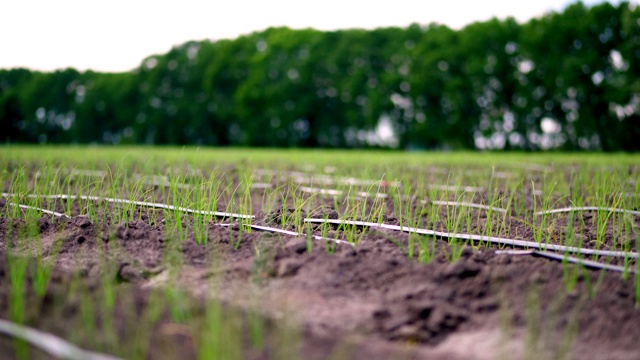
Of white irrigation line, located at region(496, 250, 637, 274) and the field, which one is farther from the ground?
white irrigation line, located at region(496, 250, 637, 274)

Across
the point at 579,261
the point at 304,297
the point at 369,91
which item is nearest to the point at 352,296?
the point at 304,297

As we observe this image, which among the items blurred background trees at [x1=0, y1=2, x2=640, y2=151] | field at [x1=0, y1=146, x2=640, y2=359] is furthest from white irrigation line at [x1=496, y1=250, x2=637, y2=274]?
blurred background trees at [x1=0, y1=2, x2=640, y2=151]

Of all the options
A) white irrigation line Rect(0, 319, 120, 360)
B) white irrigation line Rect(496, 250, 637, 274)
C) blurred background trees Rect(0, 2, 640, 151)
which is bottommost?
white irrigation line Rect(0, 319, 120, 360)

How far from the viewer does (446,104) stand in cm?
1625

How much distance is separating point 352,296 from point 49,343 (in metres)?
0.87

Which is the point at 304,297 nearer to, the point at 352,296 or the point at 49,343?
the point at 352,296

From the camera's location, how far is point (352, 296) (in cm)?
182

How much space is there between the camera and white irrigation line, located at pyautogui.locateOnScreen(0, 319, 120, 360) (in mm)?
1292

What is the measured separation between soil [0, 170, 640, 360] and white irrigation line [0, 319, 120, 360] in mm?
30

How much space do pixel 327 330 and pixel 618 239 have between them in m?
1.72

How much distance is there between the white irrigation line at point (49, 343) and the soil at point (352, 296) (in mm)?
30

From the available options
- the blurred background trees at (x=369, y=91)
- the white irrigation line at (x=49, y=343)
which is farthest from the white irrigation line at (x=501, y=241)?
the blurred background trees at (x=369, y=91)

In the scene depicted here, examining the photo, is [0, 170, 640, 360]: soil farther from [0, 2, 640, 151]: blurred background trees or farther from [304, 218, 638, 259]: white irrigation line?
[0, 2, 640, 151]: blurred background trees

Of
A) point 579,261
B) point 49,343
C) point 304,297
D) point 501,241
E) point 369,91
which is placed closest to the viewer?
point 49,343
